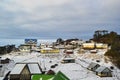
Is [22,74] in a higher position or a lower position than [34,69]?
lower

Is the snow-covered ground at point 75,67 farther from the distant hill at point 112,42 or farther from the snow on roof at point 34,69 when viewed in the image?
the snow on roof at point 34,69

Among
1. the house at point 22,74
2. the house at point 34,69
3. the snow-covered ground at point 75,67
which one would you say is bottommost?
the snow-covered ground at point 75,67

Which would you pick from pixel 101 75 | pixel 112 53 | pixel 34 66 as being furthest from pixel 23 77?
pixel 112 53

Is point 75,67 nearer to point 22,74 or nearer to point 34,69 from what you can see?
point 34,69

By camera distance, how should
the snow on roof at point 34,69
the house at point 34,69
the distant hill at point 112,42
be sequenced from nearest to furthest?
the house at point 34,69 < the snow on roof at point 34,69 < the distant hill at point 112,42

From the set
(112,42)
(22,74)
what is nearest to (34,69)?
(22,74)

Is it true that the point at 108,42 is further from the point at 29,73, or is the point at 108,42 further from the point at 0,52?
the point at 29,73

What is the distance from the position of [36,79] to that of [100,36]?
90.8 metres

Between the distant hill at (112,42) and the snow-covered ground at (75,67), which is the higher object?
the distant hill at (112,42)

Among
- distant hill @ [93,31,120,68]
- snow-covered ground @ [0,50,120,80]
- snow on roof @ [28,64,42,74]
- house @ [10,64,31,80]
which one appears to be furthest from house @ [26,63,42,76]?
distant hill @ [93,31,120,68]

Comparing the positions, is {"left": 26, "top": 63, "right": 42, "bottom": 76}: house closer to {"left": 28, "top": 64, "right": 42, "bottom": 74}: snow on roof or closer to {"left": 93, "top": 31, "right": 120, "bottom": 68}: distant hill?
{"left": 28, "top": 64, "right": 42, "bottom": 74}: snow on roof

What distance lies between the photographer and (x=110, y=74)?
3781cm

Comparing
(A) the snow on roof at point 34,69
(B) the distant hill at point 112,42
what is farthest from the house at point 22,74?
(B) the distant hill at point 112,42

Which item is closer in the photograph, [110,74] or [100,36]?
[110,74]
